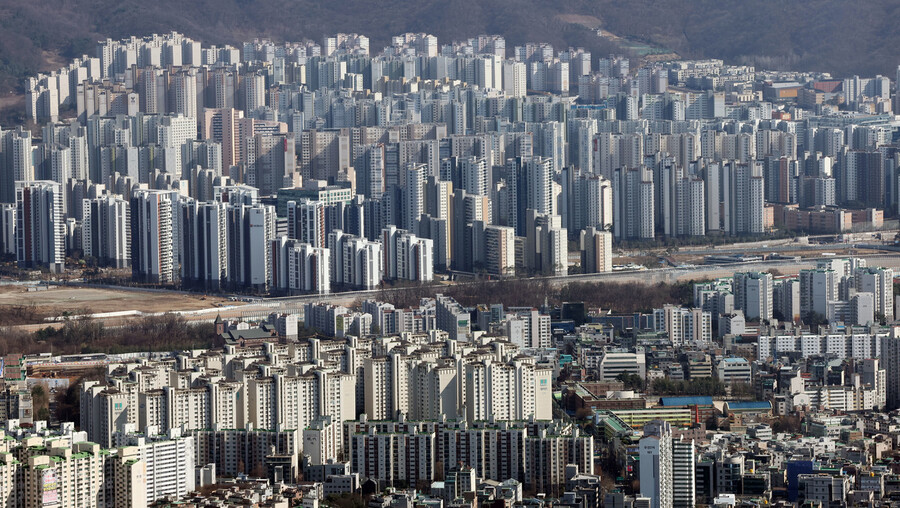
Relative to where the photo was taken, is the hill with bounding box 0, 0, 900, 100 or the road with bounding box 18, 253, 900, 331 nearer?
the road with bounding box 18, 253, 900, 331

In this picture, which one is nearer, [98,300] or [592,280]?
[98,300]

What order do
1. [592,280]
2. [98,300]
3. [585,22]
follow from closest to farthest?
[98,300]
[592,280]
[585,22]

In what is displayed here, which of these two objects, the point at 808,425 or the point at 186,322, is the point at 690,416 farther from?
the point at 186,322

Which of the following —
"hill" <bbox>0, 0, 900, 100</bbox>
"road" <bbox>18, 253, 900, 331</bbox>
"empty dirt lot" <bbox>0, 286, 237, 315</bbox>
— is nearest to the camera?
"road" <bbox>18, 253, 900, 331</bbox>

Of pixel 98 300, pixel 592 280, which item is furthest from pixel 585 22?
pixel 98 300

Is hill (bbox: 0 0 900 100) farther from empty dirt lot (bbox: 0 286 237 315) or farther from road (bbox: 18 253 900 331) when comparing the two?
road (bbox: 18 253 900 331)

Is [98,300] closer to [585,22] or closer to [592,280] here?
[592,280]

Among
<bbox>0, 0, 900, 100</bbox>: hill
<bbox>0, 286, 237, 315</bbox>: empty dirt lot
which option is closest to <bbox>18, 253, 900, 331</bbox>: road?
<bbox>0, 286, 237, 315</bbox>: empty dirt lot

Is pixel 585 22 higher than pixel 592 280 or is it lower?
higher
